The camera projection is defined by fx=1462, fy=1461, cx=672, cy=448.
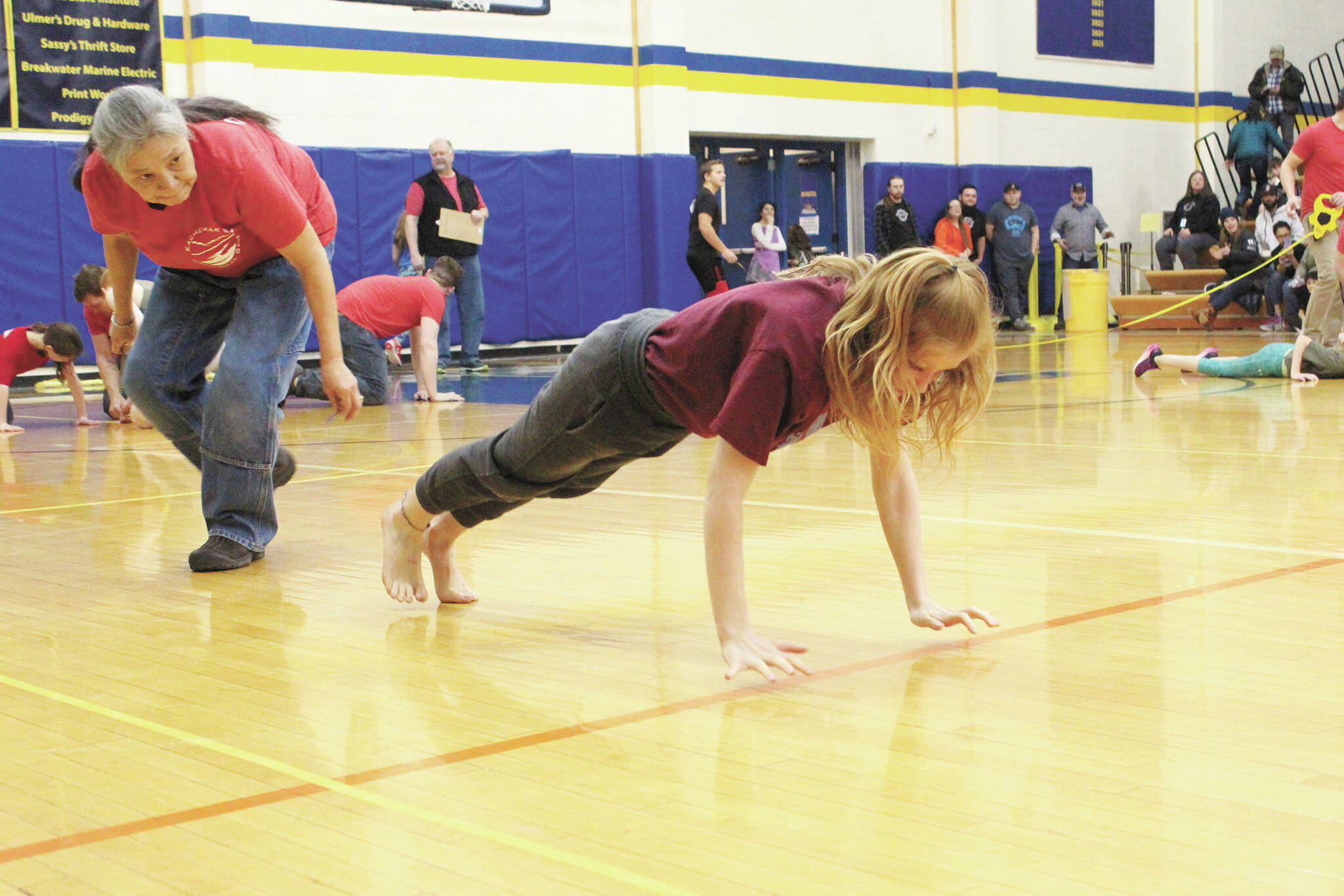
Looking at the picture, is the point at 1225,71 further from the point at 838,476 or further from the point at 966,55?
the point at 838,476

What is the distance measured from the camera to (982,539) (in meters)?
3.15

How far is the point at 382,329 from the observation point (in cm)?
794

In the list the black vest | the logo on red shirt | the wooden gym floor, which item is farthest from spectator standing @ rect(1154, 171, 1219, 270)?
the logo on red shirt

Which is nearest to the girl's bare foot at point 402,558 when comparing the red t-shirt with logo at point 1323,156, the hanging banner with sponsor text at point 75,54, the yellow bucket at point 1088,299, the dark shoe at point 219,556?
the dark shoe at point 219,556

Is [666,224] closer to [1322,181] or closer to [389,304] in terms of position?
[389,304]

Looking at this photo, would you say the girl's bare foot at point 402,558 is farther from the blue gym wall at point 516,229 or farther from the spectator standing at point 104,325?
the blue gym wall at point 516,229

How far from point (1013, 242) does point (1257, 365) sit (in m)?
7.83

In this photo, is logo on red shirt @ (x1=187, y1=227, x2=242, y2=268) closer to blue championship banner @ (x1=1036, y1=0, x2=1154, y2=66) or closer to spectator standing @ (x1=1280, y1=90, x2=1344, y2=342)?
spectator standing @ (x1=1280, y1=90, x2=1344, y2=342)

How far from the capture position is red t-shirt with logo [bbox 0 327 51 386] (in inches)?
273

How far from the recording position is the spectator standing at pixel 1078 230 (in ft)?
50.3

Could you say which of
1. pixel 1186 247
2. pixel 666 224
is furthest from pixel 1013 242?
pixel 666 224

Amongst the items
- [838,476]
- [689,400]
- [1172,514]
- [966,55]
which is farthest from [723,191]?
[689,400]

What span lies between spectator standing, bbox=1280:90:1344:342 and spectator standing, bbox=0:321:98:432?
5.99 m

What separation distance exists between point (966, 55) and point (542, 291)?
5572 millimetres
